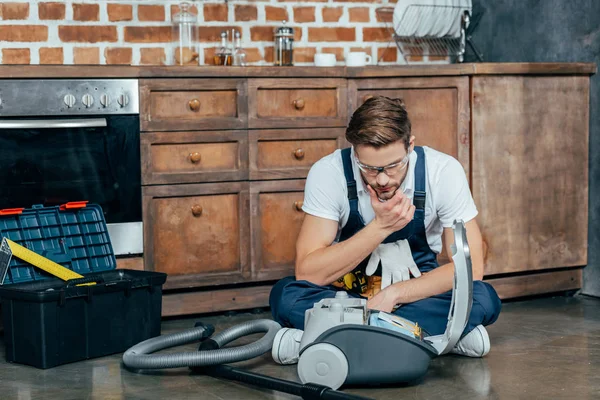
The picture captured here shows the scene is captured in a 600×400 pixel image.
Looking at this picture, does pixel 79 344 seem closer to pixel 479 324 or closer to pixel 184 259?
pixel 184 259

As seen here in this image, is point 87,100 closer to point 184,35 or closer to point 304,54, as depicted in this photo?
point 184,35

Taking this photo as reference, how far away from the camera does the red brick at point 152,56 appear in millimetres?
3703

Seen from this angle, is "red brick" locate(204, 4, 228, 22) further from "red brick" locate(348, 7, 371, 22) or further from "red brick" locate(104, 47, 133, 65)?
"red brick" locate(348, 7, 371, 22)

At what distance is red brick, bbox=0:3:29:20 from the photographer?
3.47m

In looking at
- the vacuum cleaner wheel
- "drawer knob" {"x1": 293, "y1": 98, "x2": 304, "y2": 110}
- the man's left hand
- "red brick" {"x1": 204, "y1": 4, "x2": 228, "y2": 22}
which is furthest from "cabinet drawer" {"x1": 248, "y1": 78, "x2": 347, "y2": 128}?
the vacuum cleaner wheel

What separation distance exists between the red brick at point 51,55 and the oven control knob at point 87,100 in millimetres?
626

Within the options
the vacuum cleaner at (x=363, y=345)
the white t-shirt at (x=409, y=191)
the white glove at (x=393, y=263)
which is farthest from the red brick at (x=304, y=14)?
the vacuum cleaner at (x=363, y=345)

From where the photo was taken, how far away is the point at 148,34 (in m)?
3.70

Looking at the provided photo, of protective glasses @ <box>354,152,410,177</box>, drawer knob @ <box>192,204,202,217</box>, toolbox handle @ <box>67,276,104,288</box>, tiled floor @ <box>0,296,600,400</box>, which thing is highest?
protective glasses @ <box>354,152,410,177</box>

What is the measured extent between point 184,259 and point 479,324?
1112mm

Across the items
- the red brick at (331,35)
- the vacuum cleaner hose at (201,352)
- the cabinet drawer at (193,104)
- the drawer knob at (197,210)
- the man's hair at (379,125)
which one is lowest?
the vacuum cleaner hose at (201,352)

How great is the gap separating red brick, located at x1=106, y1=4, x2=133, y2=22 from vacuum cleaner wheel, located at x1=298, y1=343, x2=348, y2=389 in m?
1.95

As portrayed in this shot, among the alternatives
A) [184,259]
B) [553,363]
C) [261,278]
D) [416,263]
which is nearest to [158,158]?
[184,259]

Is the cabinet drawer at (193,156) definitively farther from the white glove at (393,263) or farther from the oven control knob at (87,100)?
the white glove at (393,263)
